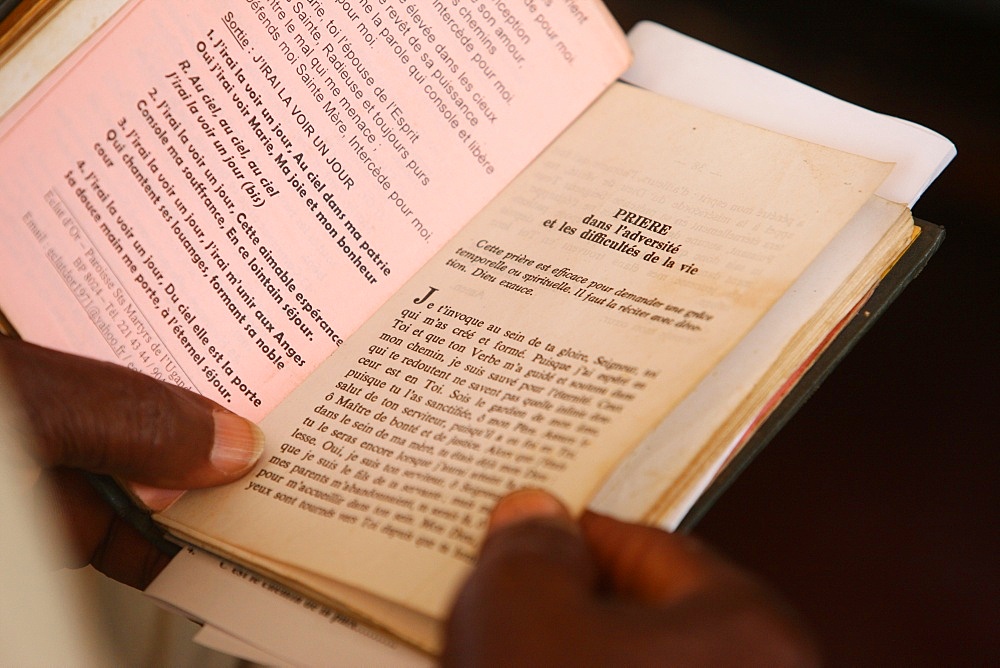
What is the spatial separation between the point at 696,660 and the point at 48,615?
0.26 metres

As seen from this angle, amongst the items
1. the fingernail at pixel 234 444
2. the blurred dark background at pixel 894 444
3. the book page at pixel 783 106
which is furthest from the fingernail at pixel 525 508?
the blurred dark background at pixel 894 444

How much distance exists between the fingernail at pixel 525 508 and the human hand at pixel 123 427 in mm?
178

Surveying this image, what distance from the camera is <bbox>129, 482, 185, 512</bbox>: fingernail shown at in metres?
0.55

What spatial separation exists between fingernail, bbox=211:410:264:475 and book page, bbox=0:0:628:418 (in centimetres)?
3

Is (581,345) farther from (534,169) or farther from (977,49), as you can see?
(977,49)

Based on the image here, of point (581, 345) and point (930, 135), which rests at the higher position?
point (930, 135)

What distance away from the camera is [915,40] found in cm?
81

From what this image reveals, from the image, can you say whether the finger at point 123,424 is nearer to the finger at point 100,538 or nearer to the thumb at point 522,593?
the finger at point 100,538

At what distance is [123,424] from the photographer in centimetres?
51

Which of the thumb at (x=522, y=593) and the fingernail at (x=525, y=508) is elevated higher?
the fingernail at (x=525, y=508)

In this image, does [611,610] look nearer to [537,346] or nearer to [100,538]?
[537,346]

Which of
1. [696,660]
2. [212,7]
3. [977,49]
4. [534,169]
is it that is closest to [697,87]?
[534,169]

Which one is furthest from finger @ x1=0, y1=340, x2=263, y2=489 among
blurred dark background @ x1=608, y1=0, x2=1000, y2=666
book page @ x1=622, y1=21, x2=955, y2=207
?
blurred dark background @ x1=608, y1=0, x2=1000, y2=666

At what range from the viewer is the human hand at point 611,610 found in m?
0.37
